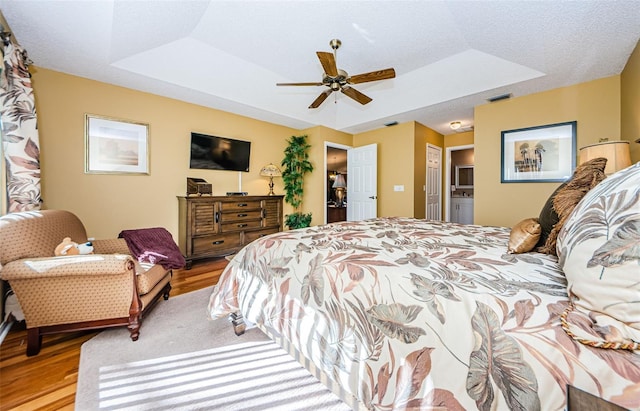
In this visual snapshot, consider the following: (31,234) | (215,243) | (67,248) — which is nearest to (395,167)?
(215,243)

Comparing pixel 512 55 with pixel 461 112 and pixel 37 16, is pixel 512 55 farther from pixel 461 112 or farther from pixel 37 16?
pixel 37 16

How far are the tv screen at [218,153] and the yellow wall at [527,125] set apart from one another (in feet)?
13.2

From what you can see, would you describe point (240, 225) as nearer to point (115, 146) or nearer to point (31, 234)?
point (115, 146)

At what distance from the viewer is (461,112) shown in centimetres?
411

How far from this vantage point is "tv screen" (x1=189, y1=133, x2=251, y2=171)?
153 inches

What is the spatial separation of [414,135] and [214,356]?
4.59 meters

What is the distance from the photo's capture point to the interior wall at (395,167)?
469cm

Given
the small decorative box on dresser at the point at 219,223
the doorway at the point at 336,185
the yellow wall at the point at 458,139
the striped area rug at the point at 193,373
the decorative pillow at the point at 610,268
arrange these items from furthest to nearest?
the doorway at the point at 336,185 < the yellow wall at the point at 458,139 < the small decorative box on dresser at the point at 219,223 < the striped area rug at the point at 193,373 < the decorative pillow at the point at 610,268

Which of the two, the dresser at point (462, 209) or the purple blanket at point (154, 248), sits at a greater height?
the dresser at point (462, 209)

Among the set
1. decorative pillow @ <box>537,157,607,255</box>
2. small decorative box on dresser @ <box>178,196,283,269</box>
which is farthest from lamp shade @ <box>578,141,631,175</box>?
small decorative box on dresser @ <box>178,196,283,269</box>

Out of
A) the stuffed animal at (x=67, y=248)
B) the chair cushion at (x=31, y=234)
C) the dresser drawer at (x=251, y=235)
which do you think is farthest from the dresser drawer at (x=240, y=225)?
the stuffed animal at (x=67, y=248)

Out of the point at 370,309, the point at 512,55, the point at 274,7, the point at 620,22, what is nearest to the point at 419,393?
the point at 370,309

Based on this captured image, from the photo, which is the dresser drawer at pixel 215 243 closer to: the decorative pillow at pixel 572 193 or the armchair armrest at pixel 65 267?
the armchair armrest at pixel 65 267

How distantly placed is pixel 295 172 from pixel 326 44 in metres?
2.45
